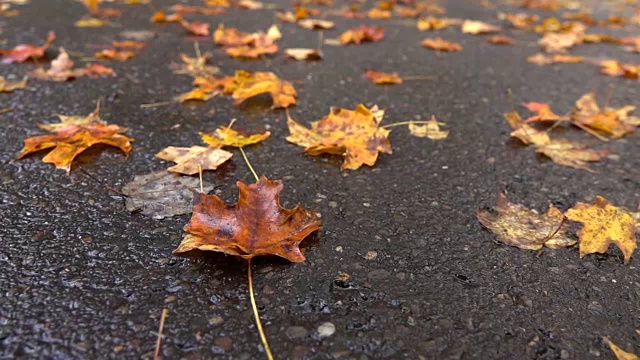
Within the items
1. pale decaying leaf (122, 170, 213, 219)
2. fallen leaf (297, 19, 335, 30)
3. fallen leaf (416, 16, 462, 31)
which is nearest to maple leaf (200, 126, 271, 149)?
pale decaying leaf (122, 170, 213, 219)

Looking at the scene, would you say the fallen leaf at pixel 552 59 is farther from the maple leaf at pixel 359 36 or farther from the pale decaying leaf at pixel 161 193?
the pale decaying leaf at pixel 161 193

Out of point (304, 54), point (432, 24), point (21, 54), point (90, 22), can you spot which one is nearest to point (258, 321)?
point (304, 54)

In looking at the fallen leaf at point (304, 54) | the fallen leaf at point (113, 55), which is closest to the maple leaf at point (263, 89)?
the fallen leaf at point (304, 54)

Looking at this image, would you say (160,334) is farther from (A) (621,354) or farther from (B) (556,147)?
(B) (556,147)

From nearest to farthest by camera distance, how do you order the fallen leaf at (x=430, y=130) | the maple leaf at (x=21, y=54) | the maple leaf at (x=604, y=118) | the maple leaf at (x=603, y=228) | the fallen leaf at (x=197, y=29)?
1. the maple leaf at (x=603, y=228)
2. the fallen leaf at (x=430, y=130)
3. the maple leaf at (x=604, y=118)
4. the maple leaf at (x=21, y=54)
5. the fallen leaf at (x=197, y=29)

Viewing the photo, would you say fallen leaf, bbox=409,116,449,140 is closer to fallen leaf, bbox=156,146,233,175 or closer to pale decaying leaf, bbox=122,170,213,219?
fallen leaf, bbox=156,146,233,175

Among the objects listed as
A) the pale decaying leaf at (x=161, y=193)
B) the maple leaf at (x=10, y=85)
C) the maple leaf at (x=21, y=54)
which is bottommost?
the pale decaying leaf at (x=161, y=193)

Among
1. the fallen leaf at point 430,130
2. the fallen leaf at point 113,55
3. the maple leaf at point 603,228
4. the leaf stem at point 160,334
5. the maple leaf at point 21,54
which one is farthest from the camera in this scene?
the fallen leaf at point 113,55
